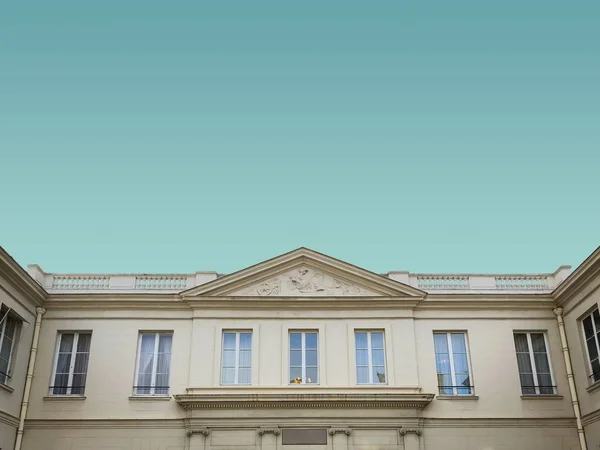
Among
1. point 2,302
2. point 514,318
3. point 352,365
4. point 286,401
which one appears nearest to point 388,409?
point 352,365

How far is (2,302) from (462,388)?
14.4 metres

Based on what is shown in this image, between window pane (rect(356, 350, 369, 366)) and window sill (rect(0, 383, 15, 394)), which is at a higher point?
window pane (rect(356, 350, 369, 366))

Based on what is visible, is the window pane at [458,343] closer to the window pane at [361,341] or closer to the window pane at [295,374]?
the window pane at [361,341]

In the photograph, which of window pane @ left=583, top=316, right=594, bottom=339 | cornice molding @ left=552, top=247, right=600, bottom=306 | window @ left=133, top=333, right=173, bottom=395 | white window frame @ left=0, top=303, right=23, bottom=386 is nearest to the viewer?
cornice molding @ left=552, top=247, right=600, bottom=306

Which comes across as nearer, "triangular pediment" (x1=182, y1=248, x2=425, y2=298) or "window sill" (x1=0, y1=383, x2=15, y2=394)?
"window sill" (x1=0, y1=383, x2=15, y2=394)

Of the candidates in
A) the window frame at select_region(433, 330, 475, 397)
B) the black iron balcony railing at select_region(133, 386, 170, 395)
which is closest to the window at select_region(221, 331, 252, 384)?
the black iron balcony railing at select_region(133, 386, 170, 395)

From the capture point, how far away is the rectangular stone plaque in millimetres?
20078

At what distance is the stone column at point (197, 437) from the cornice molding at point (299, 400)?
0.68m

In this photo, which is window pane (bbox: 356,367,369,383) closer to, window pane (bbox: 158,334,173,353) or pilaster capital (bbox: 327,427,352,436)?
pilaster capital (bbox: 327,427,352,436)

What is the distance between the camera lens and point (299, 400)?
20219 millimetres

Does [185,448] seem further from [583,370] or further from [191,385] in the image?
[583,370]

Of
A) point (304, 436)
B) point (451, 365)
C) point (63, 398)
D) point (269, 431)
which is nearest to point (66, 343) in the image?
point (63, 398)

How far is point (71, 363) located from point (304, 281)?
8.08 metres

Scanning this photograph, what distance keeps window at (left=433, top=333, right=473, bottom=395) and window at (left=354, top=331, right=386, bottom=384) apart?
187 centimetres
